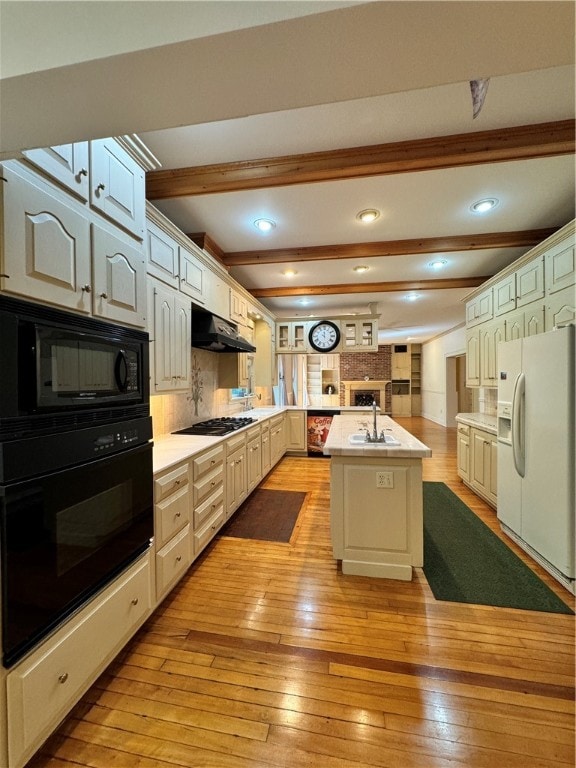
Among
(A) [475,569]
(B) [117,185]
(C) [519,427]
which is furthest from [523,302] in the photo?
(B) [117,185]

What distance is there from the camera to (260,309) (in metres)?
5.14

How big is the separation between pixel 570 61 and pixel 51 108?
1.24 meters

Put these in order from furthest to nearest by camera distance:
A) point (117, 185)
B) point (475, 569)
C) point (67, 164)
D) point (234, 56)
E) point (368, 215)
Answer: point (368, 215) < point (475, 569) < point (117, 185) < point (67, 164) < point (234, 56)

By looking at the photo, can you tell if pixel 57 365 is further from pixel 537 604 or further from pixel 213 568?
pixel 537 604

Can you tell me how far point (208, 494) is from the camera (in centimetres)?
250

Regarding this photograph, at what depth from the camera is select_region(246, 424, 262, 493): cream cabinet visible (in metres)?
3.56

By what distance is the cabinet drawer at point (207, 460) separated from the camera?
2.28 m

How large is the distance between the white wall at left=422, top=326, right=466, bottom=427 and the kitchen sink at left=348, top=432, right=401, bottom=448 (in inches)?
256

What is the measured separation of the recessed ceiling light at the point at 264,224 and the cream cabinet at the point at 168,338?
103cm

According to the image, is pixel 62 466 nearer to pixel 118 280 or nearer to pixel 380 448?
pixel 118 280

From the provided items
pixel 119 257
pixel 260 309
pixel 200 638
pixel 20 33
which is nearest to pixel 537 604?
pixel 200 638

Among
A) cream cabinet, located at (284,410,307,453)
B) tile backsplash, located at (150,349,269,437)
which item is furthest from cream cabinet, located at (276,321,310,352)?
tile backsplash, located at (150,349,269,437)

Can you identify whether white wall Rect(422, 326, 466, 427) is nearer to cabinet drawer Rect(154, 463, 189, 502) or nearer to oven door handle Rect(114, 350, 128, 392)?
cabinet drawer Rect(154, 463, 189, 502)

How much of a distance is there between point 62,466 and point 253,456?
266 centimetres
